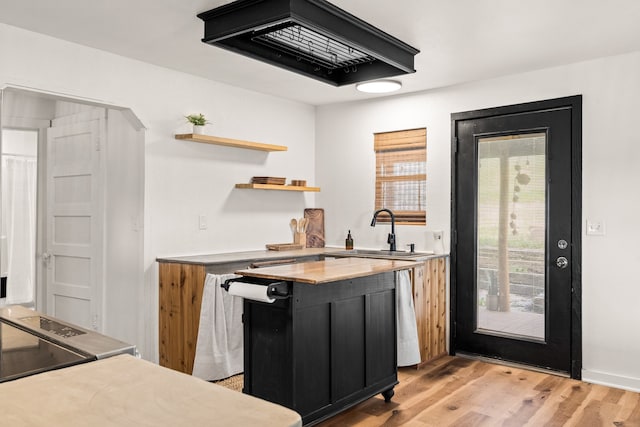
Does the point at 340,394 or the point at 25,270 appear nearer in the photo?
the point at 340,394

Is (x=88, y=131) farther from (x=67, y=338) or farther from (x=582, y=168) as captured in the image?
(x=582, y=168)

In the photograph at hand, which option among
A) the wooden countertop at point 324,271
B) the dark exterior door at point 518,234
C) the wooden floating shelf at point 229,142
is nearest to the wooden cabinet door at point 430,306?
the dark exterior door at point 518,234

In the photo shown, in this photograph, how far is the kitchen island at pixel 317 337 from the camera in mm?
2645

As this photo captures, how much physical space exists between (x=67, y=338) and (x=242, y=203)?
10.9 feet

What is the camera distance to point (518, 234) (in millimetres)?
4113

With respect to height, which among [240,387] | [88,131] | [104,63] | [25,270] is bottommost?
[240,387]

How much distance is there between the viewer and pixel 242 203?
465 centimetres

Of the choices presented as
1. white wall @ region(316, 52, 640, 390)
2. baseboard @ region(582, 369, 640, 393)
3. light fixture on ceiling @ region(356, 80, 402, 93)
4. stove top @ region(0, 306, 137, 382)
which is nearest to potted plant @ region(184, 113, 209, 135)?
light fixture on ceiling @ region(356, 80, 402, 93)

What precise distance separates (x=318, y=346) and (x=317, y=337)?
52mm

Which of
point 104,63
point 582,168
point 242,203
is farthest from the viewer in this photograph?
point 242,203

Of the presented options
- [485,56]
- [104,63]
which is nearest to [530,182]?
[485,56]

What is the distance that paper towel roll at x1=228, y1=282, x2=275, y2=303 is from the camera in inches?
101

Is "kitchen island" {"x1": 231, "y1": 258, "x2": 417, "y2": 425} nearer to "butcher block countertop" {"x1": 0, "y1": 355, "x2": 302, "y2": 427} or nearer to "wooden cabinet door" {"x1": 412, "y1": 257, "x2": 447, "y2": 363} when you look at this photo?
"wooden cabinet door" {"x1": 412, "y1": 257, "x2": 447, "y2": 363}

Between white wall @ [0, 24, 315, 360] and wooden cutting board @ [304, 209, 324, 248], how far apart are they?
15 cm
